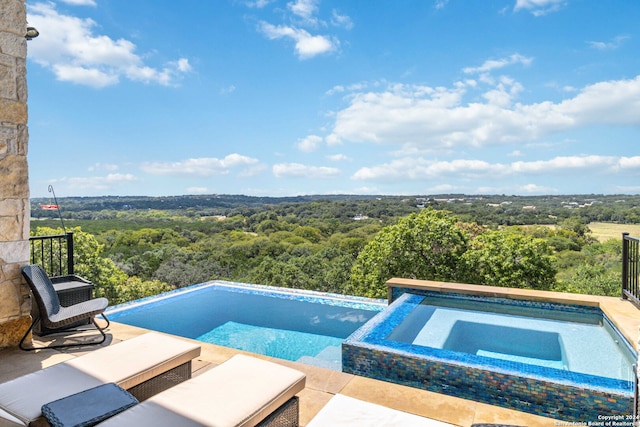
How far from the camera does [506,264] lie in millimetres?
7328

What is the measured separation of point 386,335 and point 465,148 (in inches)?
706

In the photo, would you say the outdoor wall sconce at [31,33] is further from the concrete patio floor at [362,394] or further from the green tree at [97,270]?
the green tree at [97,270]

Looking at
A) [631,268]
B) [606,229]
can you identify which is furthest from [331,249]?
[631,268]

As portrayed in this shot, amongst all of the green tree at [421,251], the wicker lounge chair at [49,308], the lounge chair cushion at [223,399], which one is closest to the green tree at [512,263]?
the green tree at [421,251]

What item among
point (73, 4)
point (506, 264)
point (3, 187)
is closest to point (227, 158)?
point (73, 4)

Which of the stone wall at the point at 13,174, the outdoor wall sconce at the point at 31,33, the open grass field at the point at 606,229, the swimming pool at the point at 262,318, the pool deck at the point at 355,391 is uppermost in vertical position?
the outdoor wall sconce at the point at 31,33

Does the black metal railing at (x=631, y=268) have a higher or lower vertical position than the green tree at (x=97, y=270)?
higher

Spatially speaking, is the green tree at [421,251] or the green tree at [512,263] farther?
the green tree at [421,251]

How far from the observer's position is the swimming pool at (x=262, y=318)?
4.98m

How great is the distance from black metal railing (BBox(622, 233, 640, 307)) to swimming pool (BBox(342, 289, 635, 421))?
0.44m

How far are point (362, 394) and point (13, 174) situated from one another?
3361mm

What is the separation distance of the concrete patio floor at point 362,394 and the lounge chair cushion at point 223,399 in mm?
418

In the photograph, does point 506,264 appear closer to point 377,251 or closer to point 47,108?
point 377,251

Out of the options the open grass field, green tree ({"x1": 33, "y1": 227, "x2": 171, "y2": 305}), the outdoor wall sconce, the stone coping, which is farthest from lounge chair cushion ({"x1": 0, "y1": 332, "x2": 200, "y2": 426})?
the open grass field
